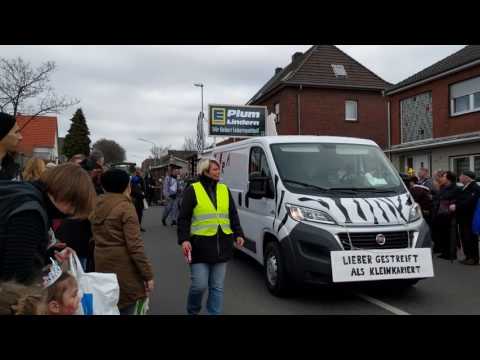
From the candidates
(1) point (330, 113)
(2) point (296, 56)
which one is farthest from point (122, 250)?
(2) point (296, 56)

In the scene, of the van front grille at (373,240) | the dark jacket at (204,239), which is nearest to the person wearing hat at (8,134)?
the dark jacket at (204,239)

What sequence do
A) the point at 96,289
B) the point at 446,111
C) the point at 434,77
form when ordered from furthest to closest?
the point at 434,77 → the point at 446,111 → the point at 96,289

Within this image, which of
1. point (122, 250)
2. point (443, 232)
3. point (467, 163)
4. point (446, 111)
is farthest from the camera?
point (446, 111)

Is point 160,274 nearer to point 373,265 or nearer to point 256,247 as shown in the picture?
point 256,247

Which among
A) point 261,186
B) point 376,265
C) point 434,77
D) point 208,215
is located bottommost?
point 376,265

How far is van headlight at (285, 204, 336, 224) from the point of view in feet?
16.7

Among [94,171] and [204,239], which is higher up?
[94,171]

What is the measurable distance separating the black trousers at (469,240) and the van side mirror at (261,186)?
4.77m

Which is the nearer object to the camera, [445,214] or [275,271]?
[275,271]

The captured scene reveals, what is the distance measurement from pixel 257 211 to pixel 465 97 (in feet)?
50.7

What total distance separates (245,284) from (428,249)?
271 cm

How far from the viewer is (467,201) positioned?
8.27 metres

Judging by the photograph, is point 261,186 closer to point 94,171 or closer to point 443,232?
point 94,171

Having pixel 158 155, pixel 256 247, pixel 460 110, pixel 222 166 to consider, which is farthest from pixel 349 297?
pixel 158 155
